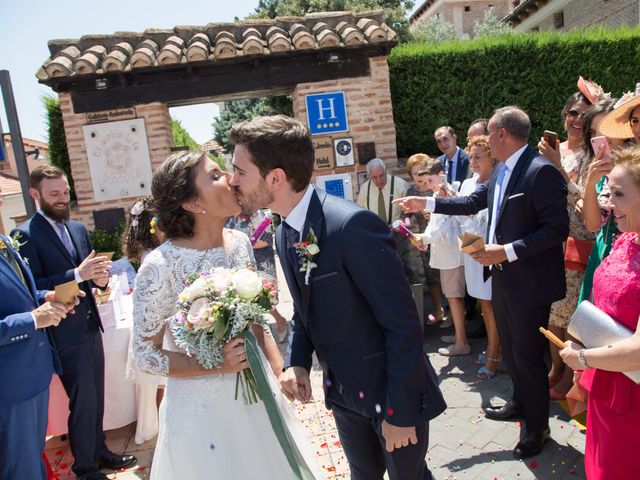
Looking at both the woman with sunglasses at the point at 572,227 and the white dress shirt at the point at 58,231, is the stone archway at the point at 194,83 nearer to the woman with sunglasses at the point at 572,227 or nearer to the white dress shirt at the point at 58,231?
the woman with sunglasses at the point at 572,227

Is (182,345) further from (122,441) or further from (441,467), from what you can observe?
(122,441)

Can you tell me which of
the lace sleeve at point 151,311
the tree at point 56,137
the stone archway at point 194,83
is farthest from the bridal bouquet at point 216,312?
the tree at point 56,137

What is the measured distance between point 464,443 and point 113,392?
3.14m

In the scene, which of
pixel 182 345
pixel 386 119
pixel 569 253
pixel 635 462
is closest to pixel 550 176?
pixel 569 253

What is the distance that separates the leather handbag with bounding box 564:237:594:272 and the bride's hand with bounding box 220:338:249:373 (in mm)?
3190

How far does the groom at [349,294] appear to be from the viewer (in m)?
1.86

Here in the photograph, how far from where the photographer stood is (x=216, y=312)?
7.21ft

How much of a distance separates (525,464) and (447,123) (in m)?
7.13

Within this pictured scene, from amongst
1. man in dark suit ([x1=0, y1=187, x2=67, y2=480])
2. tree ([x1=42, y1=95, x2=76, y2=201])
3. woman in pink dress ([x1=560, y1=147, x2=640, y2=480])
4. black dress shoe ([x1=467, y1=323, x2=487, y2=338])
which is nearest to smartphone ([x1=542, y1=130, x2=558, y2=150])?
woman in pink dress ([x1=560, y1=147, x2=640, y2=480])

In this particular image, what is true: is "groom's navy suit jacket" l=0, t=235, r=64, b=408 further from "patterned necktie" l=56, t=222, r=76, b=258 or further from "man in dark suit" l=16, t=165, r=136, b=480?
"patterned necktie" l=56, t=222, r=76, b=258

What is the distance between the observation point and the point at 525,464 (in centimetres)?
340

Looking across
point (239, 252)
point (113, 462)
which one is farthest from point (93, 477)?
point (239, 252)

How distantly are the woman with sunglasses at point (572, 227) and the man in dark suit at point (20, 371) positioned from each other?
13.3 ft

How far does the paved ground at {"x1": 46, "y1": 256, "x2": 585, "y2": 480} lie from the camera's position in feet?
11.1
